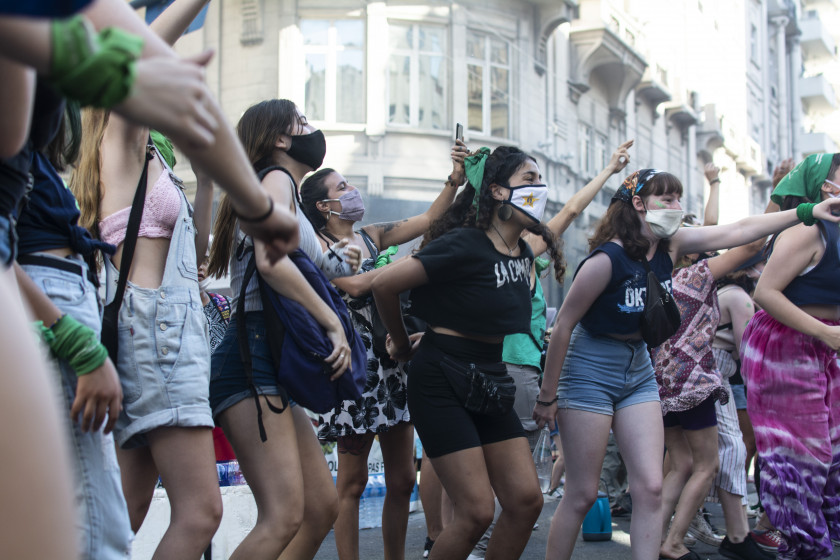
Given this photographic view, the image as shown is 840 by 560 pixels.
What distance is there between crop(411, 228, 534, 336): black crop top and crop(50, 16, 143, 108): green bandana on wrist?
110 inches

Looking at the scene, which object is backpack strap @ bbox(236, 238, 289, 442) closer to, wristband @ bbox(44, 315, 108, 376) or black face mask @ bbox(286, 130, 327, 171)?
black face mask @ bbox(286, 130, 327, 171)

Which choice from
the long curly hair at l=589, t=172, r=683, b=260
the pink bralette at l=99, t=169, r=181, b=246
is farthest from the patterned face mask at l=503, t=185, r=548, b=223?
the pink bralette at l=99, t=169, r=181, b=246

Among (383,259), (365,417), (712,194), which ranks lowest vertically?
(365,417)

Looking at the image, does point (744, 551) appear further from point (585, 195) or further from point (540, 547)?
point (585, 195)

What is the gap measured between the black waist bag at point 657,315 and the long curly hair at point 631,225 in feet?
0.50

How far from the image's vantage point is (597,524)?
21.9ft

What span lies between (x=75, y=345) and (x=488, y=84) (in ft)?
65.5

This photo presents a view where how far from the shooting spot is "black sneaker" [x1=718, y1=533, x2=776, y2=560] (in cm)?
581

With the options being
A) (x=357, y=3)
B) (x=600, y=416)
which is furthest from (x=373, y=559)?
(x=357, y=3)

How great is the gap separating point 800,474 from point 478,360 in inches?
76.4

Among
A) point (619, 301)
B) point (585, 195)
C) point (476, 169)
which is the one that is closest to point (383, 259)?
point (476, 169)

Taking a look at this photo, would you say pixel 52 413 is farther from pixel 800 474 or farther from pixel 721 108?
pixel 721 108

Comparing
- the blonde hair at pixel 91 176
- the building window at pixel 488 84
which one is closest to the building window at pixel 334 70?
the building window at pixel 488 84

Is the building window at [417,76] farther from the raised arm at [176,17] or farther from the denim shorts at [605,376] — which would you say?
the raised arm at [176,17]
